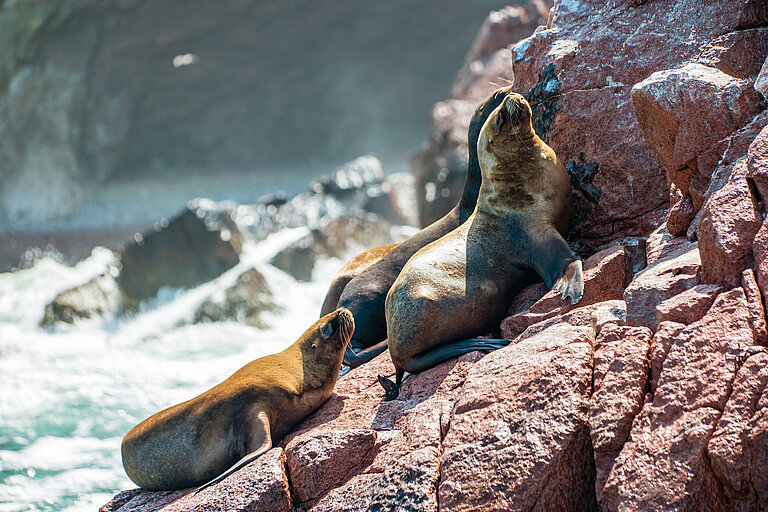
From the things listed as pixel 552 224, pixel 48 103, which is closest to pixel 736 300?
pixel 552 224

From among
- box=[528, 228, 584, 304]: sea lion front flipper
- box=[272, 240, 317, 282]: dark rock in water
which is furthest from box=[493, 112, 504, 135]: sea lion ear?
box=[272, 240, 317, 282]: dark rock in water

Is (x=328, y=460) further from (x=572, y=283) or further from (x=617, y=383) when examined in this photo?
(x=572, y=283)

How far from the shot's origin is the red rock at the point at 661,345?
2.48 m

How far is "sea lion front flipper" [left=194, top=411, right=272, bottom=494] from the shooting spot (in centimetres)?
332

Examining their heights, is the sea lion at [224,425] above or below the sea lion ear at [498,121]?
below

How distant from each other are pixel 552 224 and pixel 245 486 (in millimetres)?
2230

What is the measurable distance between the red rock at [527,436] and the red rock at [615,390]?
53 millimetres

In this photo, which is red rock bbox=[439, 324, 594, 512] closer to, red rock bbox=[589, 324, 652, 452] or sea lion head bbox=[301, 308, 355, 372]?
red rock bbox=[589, 324, 652, 452]

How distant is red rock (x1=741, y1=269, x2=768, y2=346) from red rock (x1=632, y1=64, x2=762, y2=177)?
3.48ft

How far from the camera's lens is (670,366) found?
2432 mm

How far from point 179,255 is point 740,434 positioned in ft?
38.7

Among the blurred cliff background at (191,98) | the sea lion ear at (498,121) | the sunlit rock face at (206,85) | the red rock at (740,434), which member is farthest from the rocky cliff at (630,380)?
the sunlit rock face at (206,85)

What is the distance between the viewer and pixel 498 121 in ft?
13.9

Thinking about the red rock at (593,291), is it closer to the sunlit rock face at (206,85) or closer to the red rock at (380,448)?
the red rock at (380,448)
